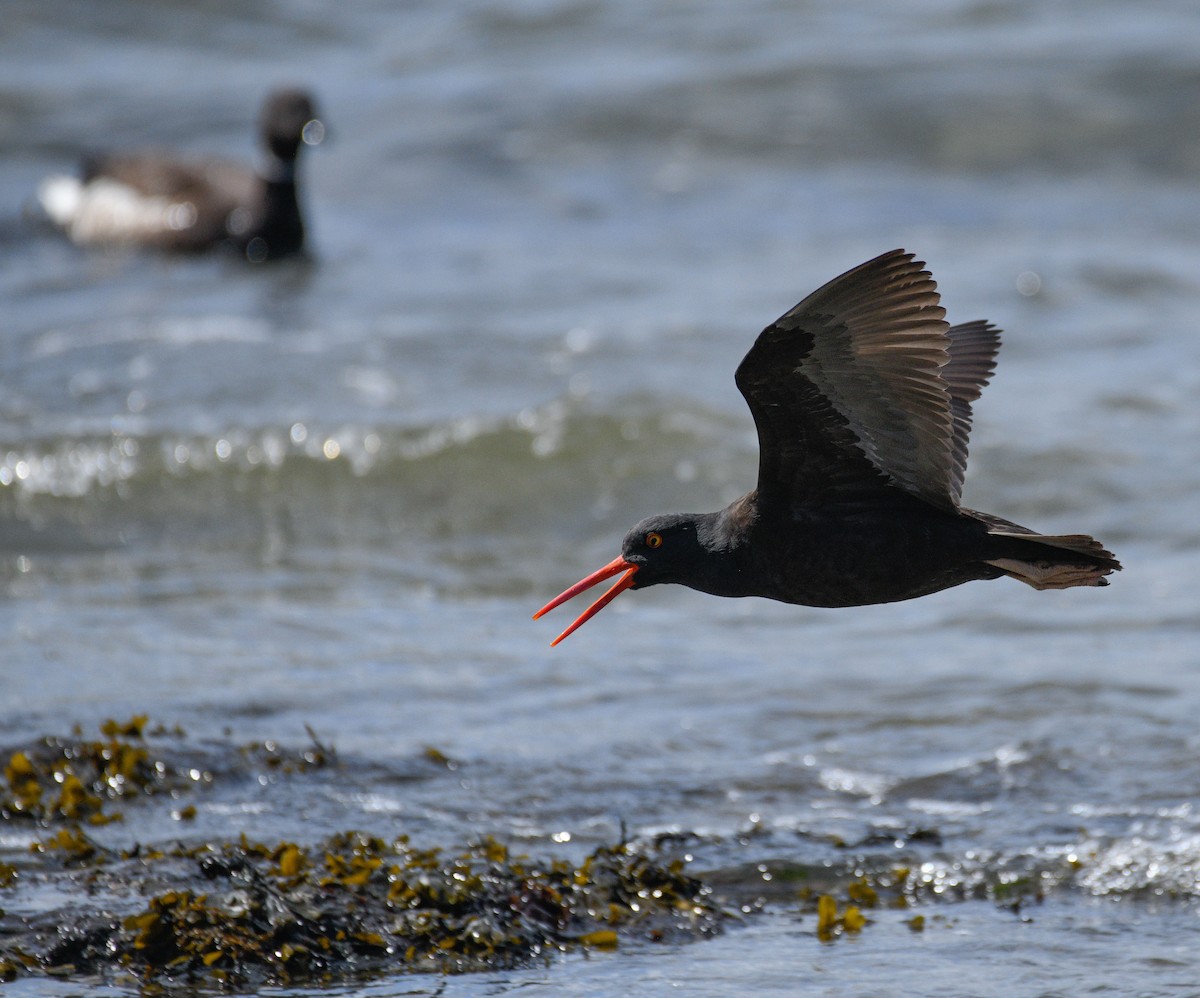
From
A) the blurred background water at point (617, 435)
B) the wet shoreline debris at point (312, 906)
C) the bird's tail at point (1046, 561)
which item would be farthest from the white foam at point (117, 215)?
the bird's tail at point (1046, 561)

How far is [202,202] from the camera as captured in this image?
1311 cm

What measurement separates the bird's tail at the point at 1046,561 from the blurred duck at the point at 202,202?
30.0ft

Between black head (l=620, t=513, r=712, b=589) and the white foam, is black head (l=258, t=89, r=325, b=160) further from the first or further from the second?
black head (l=620, t=513, r=712, b=589)

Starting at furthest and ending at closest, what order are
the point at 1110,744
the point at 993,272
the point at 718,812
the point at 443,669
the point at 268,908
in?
1. the point at 993,272
2. the point at 443,669
3. the point at 1110,744
4. the point at 718,812
5. the point at 268,908

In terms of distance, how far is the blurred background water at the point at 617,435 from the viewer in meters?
5.22

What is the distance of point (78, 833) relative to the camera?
15.3 ft

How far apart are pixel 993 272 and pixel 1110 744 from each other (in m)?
6.19

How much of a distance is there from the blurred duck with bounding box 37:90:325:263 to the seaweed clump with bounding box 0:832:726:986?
343 inches

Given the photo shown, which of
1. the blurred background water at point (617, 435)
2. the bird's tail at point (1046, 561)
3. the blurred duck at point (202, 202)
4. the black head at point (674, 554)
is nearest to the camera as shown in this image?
the bird's tail at point (1046, 561)

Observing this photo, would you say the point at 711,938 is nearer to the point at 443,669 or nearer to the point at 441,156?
the point at 443,669

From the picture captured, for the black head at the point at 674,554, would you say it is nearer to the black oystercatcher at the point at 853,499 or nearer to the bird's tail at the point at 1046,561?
the black oystercatcher at the point at 853,499

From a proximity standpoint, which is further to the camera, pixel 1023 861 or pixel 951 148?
pixel 951 148

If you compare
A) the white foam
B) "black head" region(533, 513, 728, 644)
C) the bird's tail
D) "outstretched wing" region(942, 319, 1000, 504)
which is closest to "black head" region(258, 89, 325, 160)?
the white foam

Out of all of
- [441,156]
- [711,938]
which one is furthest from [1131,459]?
[441,156]
